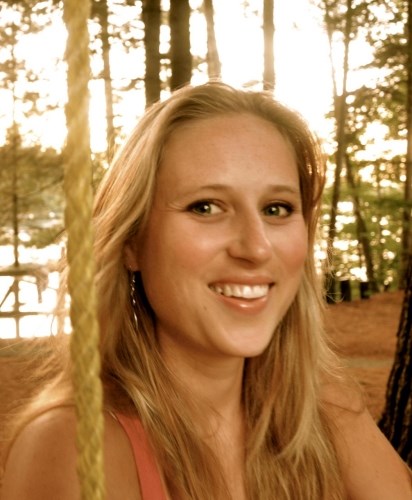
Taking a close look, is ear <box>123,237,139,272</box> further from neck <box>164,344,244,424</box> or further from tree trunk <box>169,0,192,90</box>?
tree trunk <box>169,0,192,90</box>

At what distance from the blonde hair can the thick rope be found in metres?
0.91

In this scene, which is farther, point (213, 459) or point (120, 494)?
point (213, 459)

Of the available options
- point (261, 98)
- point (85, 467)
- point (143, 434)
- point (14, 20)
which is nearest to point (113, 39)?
point (14, 20)

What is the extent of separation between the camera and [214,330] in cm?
158

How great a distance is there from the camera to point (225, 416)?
1.81 m

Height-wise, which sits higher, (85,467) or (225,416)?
(85,467)

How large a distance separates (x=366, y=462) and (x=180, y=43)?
415 centimetres

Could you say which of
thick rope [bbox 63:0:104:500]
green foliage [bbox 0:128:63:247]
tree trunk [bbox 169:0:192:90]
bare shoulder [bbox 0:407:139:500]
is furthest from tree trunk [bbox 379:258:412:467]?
green foliage [bbox 0:128:63:247]

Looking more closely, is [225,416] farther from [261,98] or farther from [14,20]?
[14,20]

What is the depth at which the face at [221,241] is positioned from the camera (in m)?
1.57

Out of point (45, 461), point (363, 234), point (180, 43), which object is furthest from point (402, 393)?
point (363, 234)

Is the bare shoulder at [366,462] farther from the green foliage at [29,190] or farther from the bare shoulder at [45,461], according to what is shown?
the green foliage at [29,190]

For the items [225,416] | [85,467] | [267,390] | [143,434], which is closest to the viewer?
[85,467]

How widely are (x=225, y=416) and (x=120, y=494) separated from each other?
46cm
